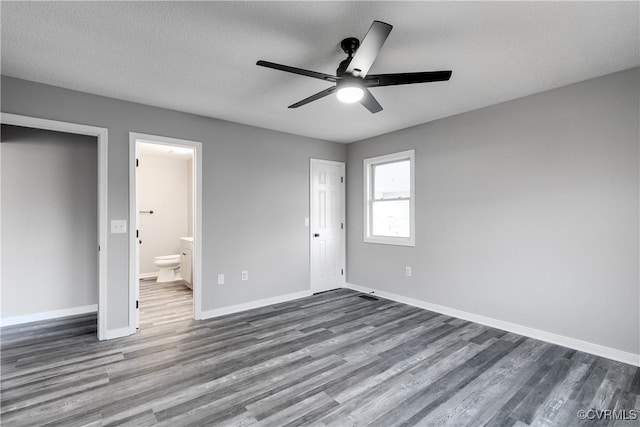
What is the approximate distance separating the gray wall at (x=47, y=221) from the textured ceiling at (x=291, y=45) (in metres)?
1.36

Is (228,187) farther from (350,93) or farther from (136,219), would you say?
(350,93)

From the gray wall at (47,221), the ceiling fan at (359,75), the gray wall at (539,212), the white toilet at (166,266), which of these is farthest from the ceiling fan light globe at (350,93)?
the white toilet at (166,266)

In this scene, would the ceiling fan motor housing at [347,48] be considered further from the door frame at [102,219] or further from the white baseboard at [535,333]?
the white baseboard at [535,333]

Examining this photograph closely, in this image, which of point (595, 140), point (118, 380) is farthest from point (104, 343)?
point (595, 140)

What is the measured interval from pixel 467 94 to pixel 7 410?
4480 mm

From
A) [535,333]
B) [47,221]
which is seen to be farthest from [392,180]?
[47,221]

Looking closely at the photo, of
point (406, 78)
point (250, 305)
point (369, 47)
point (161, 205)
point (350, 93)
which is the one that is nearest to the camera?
point (369, 47)

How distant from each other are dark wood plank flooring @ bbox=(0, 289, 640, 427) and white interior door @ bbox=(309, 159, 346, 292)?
1554 millimetres

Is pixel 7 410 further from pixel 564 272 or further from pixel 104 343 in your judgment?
pixel 564 272

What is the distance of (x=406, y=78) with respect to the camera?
2057 millimetres

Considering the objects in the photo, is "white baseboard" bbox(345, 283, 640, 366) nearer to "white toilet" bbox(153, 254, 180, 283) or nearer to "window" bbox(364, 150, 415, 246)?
"window" bbox(364, 150, 415, 246)

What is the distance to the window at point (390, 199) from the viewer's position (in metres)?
4.44

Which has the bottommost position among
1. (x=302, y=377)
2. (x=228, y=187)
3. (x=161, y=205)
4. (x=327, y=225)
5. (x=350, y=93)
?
(x=302, y=377)

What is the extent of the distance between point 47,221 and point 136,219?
4.81ft
